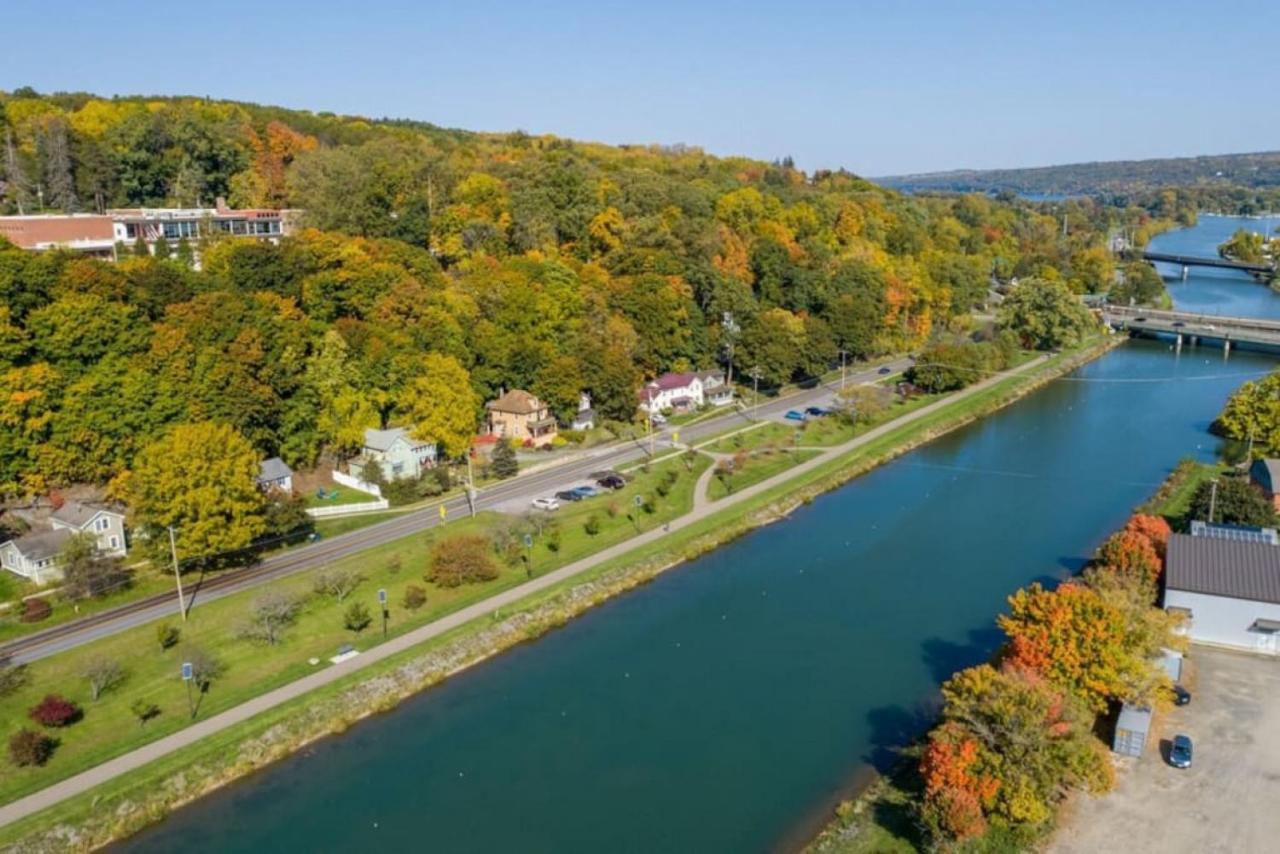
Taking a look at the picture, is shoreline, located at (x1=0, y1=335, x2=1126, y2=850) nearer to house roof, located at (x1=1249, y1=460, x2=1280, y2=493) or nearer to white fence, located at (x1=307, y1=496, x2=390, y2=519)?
white fence, located at (x1=307, y1=496, x2=390, y2=519)

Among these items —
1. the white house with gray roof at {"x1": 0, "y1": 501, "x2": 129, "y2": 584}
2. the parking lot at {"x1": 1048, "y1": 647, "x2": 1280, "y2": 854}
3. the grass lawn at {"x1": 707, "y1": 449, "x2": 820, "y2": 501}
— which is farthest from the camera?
the grass lawn at {"x1": 707, "y1": 449, "x2": 820, "y2": 501}

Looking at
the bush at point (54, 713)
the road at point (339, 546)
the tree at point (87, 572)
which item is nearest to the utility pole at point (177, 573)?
the road at point (339, 546)

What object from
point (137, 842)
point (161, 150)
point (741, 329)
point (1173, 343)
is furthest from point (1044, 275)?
point (137, 842)

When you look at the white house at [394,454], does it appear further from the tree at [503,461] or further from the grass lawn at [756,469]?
the grass lawn at [756,469]

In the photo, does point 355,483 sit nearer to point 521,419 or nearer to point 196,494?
point 521,419

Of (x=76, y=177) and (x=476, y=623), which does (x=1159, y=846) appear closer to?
(x=476, y=623)

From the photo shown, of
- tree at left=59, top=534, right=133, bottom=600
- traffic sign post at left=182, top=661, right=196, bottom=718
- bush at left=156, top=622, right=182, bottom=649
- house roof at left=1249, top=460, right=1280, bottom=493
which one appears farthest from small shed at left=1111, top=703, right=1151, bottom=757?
tree at left=59, top=534, right=133, bottom=600

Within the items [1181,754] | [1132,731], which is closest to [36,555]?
[1132,731]
